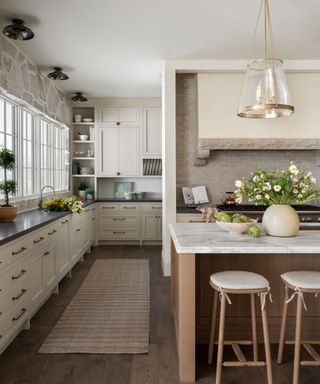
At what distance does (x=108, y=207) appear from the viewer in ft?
22.5

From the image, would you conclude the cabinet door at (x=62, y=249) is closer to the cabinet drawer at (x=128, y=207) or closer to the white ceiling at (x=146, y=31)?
the white ceiling at (x=146, y=31)

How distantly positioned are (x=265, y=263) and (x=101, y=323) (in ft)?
5.11

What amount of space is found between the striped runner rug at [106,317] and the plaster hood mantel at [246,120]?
2.10 metres

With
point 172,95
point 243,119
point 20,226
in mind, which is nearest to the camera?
point 20,226

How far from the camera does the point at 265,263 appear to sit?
2.83 m

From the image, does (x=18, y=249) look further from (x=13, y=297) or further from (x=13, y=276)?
(x=13, y=297)

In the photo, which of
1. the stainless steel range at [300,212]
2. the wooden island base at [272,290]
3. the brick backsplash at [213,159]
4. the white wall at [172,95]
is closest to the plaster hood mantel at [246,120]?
the white wall at [172,95]

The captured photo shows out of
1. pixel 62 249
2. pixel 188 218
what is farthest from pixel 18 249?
pixel 188 218

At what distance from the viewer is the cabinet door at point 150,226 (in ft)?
22.4

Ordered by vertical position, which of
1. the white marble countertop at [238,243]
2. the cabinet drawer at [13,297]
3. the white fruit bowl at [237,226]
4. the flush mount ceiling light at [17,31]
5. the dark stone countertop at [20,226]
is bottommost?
the cabinet drawer at [13,297]

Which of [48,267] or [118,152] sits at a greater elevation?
[118,152]

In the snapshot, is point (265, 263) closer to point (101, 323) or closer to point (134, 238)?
point (101, 323)

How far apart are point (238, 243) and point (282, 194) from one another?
0.58 m

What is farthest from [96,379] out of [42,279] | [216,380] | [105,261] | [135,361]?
[105,261]
